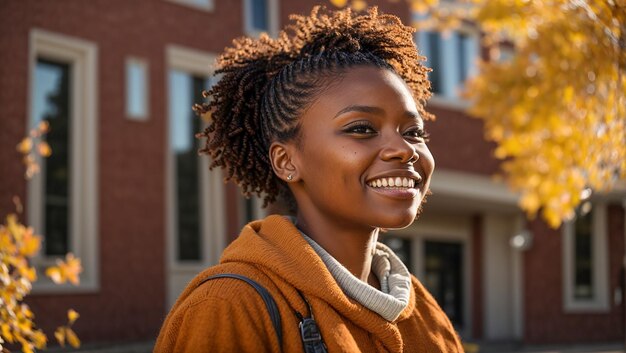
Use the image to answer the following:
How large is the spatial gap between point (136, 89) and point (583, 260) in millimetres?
11303

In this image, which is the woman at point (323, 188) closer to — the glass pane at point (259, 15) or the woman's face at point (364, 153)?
the woman's face at point (364, 153)

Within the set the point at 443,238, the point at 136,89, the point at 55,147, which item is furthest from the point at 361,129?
the point at 443,238

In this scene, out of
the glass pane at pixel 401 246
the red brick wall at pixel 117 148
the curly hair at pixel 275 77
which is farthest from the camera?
the glass pane at pixel 401 246

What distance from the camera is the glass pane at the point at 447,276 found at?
61.3 feet

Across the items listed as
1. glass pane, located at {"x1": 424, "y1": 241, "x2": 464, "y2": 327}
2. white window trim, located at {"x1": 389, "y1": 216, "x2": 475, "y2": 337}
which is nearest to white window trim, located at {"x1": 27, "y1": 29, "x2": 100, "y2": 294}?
white window trim, located at {"x1": 389, "y1": 216, "x2": 475, "y2": 337}

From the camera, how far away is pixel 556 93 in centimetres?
1020

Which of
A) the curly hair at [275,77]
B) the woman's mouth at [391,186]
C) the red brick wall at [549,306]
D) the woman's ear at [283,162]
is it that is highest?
the curly hair at [275,77]

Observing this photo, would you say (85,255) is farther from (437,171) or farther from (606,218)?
(606,218)

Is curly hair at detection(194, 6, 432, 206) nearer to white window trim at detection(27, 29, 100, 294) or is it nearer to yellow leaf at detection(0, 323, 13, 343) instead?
yellow leaf at detection(0, 323, 13, 343)

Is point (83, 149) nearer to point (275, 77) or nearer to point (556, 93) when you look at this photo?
point (556, 93)

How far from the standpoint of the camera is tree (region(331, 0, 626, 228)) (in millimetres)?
5637

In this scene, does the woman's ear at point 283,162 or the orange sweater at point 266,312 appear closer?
the orange sweater at point 266,312

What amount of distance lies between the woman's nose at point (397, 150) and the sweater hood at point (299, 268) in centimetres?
33

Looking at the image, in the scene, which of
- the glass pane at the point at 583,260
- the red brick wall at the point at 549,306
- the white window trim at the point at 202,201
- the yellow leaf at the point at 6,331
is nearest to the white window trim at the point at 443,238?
the red brick wall at the point at 549,306
